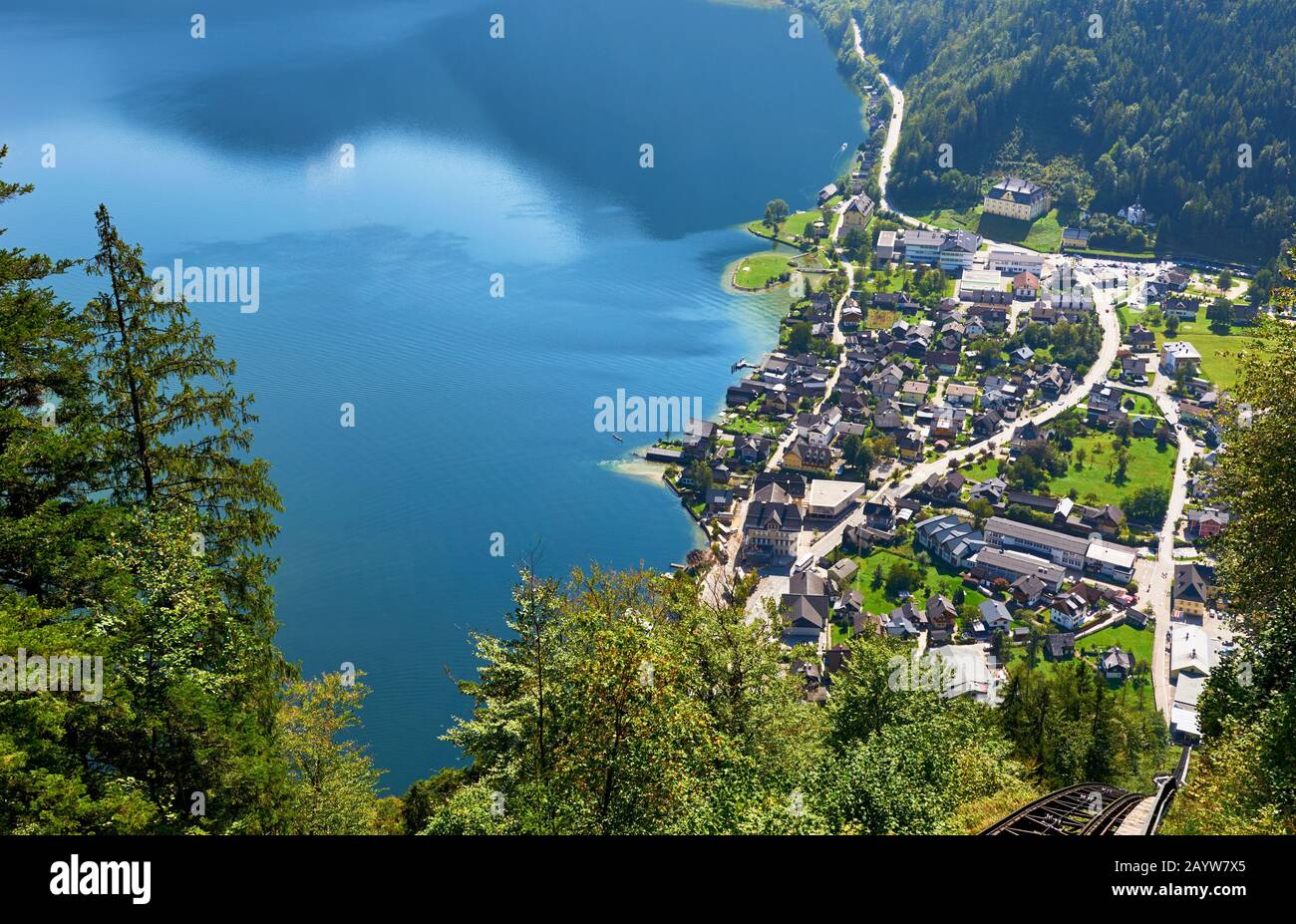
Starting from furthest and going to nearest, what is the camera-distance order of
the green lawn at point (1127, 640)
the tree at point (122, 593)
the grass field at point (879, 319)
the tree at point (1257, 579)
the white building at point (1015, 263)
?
the white building at point (1015, 263), the grass field at point (879, 319), the green lawn at point (1127, 640), the tree at point (1257, 579), the tree at point (122, 593)

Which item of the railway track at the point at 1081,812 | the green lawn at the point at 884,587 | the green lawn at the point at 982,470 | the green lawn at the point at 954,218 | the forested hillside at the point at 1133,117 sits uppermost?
the forested hillside at the point at 1133,117

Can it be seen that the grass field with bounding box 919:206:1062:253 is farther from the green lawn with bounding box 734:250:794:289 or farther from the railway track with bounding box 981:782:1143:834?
the railway track with bounding box 981:782:1143:834

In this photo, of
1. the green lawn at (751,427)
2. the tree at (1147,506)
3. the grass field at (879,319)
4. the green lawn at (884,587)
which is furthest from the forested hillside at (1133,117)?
the green lawn at (884,587)

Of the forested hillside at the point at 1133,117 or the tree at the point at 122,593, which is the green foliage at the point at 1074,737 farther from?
the forested hillside at the point at 1133,117

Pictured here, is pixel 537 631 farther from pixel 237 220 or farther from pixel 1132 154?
pixel 1132 154

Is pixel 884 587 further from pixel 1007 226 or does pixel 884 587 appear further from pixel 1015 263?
pixel 1007 226

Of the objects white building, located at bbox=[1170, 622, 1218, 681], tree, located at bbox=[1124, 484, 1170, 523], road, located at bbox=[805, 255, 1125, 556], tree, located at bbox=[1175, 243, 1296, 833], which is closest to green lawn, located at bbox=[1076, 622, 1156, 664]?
white building, located at bbox=[1170, 622, 1218, 681]
